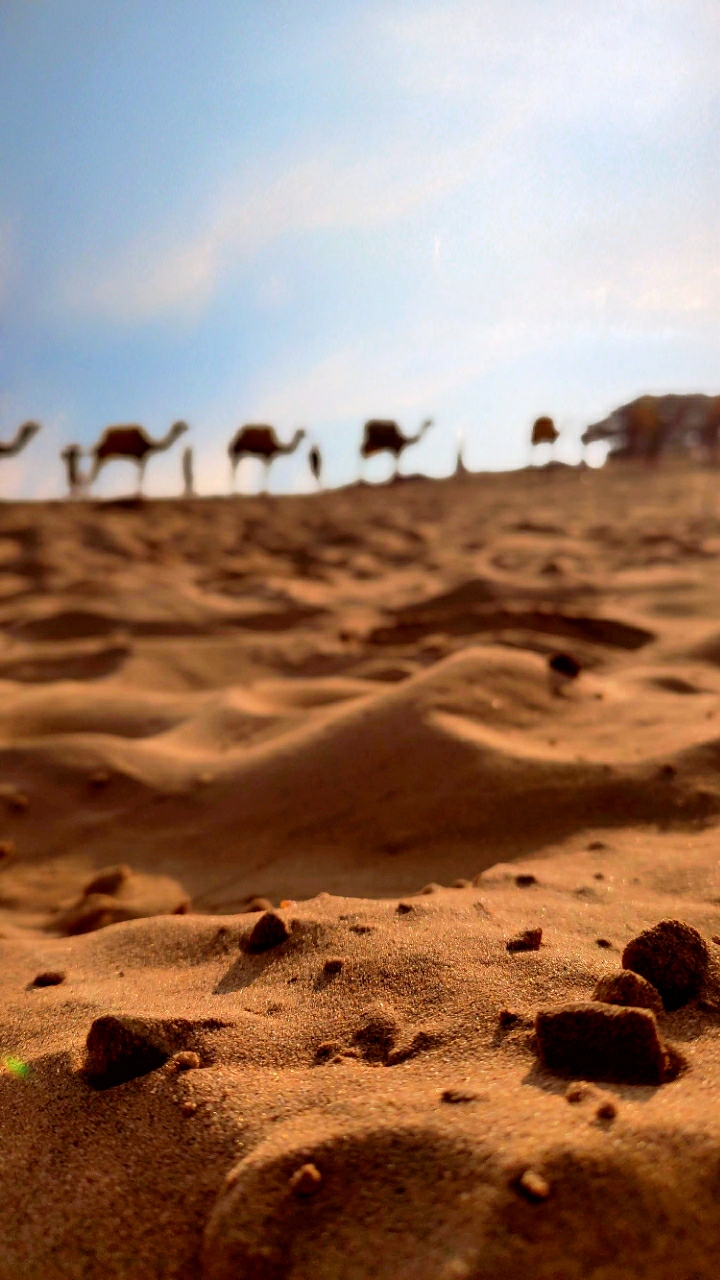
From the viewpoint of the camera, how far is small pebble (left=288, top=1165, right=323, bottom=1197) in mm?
653

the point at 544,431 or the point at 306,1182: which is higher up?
the point at 544,431

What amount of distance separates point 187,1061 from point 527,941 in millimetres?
386

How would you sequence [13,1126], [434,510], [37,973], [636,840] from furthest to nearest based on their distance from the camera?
1. [434,510]
2. [636,840]
3. [37,973]
4. [13,1126]

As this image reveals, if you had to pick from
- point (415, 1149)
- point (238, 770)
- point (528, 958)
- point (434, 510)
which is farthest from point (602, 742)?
point (434, 510)

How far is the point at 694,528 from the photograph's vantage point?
20.8 ft

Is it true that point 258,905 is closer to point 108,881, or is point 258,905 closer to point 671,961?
point 108,881

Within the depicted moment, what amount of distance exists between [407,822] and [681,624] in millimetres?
1968

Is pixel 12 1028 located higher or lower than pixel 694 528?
lower

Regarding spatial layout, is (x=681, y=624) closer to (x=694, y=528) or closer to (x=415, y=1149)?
(x=415, y=1149)

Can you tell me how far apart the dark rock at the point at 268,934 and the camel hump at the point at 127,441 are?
1503 cm

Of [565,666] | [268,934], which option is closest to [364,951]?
[268,934]

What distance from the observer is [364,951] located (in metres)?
1.03

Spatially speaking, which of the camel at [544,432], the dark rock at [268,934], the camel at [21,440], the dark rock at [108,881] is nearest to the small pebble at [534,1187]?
the dark rock at [268,934]

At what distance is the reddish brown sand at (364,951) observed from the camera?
0.64m
